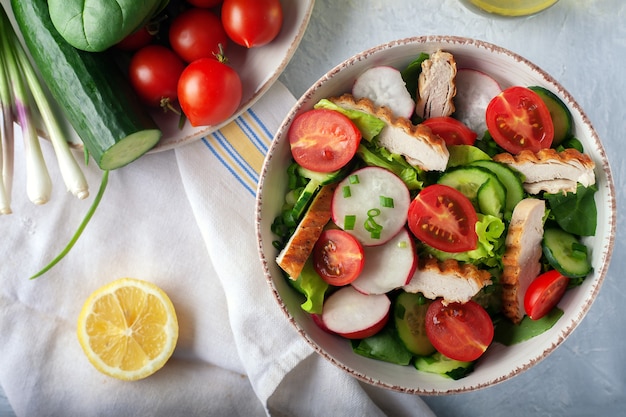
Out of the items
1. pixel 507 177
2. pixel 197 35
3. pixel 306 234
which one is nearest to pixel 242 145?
pixel 197 35

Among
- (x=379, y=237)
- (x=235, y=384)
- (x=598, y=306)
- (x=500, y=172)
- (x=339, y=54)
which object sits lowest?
(x=235, y=384)

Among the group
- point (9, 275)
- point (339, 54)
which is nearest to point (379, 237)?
point (339, 54)

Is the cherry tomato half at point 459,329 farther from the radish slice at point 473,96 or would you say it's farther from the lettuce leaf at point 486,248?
the radish slice at point 473,96

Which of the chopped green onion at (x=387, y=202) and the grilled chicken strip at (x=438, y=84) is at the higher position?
the grilled chicken strip at (x=438, y=84)

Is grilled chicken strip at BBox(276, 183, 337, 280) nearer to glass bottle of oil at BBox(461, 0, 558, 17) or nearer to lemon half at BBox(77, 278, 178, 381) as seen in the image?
lemon half at BBox(77, 278, 178, 381)

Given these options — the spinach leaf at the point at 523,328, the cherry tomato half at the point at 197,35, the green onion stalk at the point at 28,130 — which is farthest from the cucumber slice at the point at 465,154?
the green onion stalk at the point at 28,130

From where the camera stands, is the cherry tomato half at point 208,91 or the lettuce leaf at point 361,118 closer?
the lettuce leaf at point 361,118

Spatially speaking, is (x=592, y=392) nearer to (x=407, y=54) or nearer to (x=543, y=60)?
(x=543, y=60)
